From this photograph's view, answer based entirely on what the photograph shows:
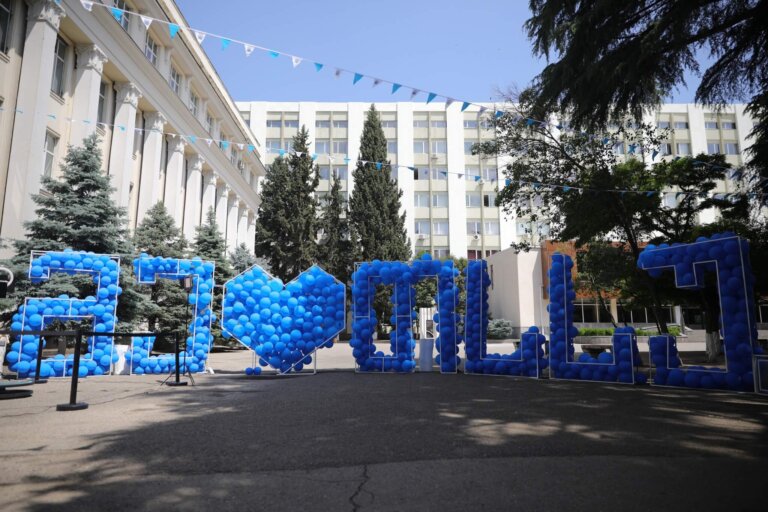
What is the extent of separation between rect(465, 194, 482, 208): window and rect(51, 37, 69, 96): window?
1612 inches

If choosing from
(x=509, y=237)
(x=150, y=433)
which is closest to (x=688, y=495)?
(x=150, y=433)

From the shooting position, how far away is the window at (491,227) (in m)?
54.2

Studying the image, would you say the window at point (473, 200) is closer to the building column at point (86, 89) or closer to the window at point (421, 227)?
the window at point (421, 227)

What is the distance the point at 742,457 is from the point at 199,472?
5006mm

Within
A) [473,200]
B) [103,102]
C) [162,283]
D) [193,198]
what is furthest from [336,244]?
[103,102]

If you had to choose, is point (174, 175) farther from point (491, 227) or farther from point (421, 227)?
point (491, 227)

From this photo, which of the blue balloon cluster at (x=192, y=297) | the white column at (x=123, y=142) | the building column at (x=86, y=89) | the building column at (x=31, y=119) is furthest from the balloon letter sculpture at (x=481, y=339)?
the white column at (x=123, y=142)

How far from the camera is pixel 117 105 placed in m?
22.8

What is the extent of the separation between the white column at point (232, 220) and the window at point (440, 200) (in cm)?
2114

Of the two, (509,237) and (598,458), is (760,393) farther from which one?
(509,237)

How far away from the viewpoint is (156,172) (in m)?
25.6

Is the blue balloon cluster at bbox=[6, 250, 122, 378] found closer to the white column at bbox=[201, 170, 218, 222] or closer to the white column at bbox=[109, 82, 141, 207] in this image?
the white column at bbox=[109, 82, 141, 207]

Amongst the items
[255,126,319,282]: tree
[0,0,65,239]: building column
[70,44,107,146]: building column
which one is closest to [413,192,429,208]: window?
[255,126,319,282]: tree

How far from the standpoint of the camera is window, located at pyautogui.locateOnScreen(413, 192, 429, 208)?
179 feet
